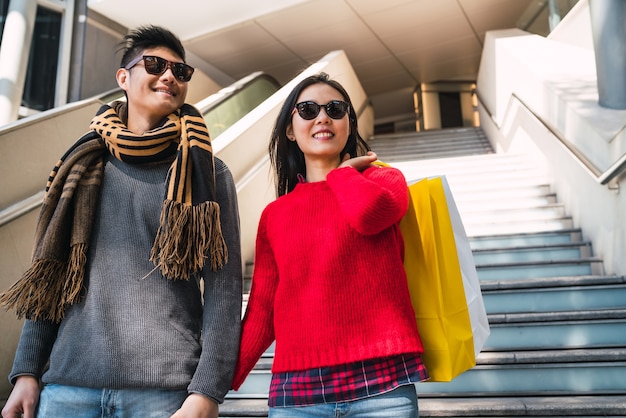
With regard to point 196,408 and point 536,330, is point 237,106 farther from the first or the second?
point 196,408

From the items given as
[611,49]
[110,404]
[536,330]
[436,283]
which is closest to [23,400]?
[110,404]

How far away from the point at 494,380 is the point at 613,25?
115 inches

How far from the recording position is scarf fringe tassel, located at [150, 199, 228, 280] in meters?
1.32

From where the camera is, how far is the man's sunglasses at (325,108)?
1590mm

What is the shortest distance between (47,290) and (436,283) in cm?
103

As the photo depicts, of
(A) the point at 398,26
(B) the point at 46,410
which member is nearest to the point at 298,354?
(B) the point at 46,410

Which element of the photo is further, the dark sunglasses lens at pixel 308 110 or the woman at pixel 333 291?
the dark sunglasses lens at pixel 308 110

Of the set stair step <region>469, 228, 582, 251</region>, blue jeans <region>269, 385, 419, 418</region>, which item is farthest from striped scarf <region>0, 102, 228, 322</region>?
stair step <region>469, 228, 582, 251</region>

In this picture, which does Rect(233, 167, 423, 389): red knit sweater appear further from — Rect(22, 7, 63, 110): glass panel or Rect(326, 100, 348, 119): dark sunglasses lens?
Rect(22, 7, 63, 110): glass panel

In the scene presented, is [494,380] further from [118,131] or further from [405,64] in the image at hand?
Result: [405,64]

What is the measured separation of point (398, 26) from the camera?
10781mm

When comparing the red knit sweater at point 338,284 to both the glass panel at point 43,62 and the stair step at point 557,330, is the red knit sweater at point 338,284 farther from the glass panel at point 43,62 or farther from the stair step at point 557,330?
the glass panel at point 43,62

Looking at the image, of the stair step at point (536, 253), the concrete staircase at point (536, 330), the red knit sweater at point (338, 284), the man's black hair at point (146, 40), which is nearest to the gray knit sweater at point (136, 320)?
the red knit sweater at point (338, 284)

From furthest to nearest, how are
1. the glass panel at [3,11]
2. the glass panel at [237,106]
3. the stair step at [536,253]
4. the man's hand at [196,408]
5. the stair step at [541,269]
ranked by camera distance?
the glass panel at [3,11], the glass panel at [237,106], the stair step at [536,253], the stair step at [541,269], the man's hand at [196,408]
